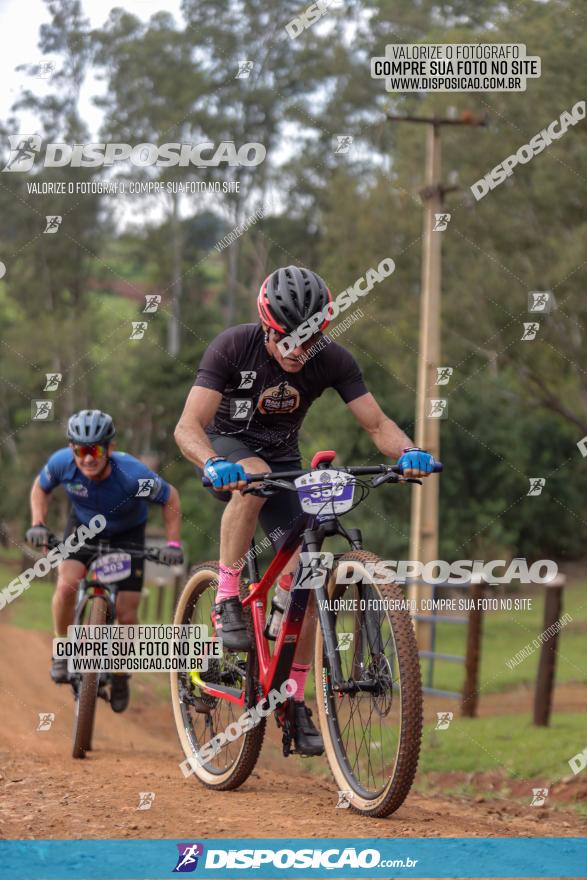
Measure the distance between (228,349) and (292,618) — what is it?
133 centimetres

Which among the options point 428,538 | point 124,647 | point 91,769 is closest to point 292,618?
point 91,769

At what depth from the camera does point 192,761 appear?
6.69 m

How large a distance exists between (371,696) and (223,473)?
1184mm

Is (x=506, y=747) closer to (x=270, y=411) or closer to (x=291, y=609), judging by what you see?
(x=291, y=609)

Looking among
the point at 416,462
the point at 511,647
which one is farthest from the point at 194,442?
the point at 511,647

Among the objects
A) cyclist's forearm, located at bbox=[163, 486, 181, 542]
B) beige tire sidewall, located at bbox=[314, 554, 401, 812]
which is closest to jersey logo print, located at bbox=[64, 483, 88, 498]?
cyclist's forearm, located at bbox=[163, 486, 181, 542]

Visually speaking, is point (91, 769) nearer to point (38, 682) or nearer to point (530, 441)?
point (38, 682)

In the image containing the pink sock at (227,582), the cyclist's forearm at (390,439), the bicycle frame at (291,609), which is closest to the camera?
the bicycle frame at (291,609)

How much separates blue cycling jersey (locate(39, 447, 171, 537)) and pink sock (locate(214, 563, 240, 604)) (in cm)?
249

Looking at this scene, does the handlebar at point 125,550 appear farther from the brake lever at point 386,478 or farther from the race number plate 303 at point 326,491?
the brake lever at point 386,478

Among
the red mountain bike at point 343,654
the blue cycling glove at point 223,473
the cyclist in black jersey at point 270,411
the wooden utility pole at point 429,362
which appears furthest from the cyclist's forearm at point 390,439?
the wooden utility pole at point 429,362

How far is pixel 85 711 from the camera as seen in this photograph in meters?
8.03

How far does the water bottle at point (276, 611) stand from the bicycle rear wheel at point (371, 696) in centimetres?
24

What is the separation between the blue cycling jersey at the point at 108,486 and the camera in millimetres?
8461
